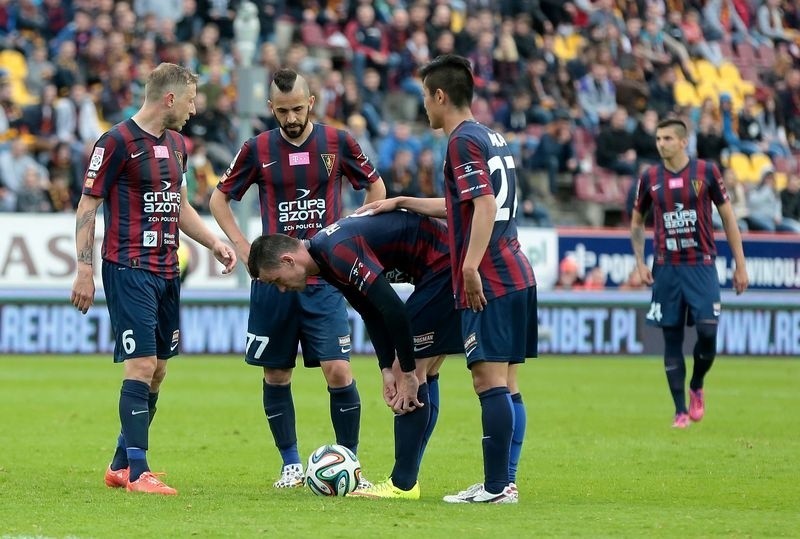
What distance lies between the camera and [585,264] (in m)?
25.0

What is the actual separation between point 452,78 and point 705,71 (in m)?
27.3

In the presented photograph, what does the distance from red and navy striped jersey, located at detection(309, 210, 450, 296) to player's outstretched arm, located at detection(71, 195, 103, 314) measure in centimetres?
153

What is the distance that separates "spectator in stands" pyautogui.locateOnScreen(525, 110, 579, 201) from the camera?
27.2m

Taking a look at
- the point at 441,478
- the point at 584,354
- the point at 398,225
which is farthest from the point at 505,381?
the point at 584,354

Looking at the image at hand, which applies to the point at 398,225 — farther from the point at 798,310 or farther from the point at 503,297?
the point at 798,310

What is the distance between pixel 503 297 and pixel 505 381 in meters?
0.45

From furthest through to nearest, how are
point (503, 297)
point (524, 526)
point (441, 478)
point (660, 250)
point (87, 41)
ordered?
point (87, 41) → point (660, 250) → point (441, 478) → point (503, 297) → point (524, 526)

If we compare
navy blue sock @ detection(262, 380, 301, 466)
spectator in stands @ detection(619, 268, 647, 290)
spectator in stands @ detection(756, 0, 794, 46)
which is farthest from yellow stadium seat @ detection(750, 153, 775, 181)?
navy blue sock @ detection(262, 380, 301, 466)

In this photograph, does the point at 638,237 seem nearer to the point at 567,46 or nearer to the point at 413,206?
the point at 413,206

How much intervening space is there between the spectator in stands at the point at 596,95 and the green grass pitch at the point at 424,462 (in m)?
11.3

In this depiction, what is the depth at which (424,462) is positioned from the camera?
413 inches

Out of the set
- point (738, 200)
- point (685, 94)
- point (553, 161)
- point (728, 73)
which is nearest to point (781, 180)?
point (685, 94)

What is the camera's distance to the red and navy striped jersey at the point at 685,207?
1323 centimetres

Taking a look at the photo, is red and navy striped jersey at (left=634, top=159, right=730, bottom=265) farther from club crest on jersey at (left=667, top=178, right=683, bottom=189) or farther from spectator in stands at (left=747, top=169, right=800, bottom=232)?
spectator in stands at (left=747, top=169, right=800, bottom=232)
